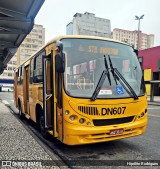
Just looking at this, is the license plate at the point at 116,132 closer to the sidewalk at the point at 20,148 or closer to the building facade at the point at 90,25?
the sidewalk at the point at 20,148

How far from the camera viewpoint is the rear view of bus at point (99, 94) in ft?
16.3

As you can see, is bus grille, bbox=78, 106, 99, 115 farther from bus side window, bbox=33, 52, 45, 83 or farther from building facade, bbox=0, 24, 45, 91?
building facade, bbox=0, 24, 45, 91

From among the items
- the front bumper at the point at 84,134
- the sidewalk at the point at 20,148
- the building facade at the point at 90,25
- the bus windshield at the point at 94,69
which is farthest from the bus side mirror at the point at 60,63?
the building facade at the point at 90,25

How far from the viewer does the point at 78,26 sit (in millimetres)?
26891

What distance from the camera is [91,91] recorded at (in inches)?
202

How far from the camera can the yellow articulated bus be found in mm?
4965

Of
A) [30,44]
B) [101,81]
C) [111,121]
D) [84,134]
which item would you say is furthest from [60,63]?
[30,44]

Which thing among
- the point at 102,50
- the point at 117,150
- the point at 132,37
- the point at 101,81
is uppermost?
the point at 132,37

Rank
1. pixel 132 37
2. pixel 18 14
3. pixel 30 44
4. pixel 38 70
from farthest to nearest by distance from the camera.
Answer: pixel 30 44
pixel 132 37
pixel 18 14
pixel 38 70

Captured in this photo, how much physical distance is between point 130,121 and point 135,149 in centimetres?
81

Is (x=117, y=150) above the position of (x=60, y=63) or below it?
below

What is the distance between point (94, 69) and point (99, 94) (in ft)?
2.05

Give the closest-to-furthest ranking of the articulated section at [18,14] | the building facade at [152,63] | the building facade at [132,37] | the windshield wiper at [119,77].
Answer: the windshield wiper at [119,77] < the articulated section at [18,14] < the building facade at [152,63] < the building facade at [132,37]

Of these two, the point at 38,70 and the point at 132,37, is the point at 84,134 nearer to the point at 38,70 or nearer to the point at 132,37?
the point at 38,70
